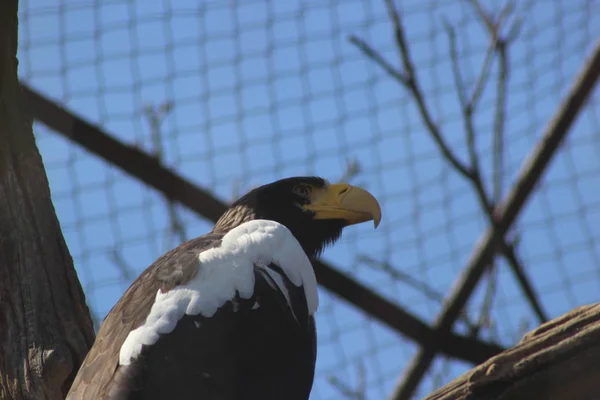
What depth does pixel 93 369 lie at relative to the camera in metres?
3.02

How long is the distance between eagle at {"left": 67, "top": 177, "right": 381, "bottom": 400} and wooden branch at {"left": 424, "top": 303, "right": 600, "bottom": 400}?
59 cm

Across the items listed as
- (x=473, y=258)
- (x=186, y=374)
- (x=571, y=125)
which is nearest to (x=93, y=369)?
(x=186, y=374)

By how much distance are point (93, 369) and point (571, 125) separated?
2.29 meters

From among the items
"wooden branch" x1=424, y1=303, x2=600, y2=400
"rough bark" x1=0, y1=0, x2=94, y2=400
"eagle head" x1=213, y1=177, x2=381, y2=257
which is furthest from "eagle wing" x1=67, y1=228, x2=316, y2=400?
"eagle head" x1=213, y1=177, x2=381, y2=257

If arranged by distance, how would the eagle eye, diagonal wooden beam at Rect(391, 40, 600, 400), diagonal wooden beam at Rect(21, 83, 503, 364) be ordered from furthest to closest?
the eagle eye < diagonal wooden beam at Rect(391, 40, 600, 400) < diagonal wooden beam at Rect(21, 83, 503, 364)

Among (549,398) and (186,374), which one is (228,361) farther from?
(549,398)

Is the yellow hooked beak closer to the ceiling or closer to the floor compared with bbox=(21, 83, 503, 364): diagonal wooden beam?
closer to the ceiling

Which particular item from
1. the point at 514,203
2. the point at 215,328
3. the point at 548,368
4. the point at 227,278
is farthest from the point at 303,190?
the point at 548,368

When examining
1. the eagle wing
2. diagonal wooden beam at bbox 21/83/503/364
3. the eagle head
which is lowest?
the eagle wing

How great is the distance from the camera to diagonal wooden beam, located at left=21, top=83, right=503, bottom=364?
410cm

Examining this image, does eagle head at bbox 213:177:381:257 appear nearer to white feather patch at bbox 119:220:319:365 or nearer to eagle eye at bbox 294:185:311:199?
eagle eye at bbox 294:185:311:199

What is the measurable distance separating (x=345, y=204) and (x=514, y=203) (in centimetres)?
69

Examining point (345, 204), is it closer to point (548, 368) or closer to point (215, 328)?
point (215, 328)

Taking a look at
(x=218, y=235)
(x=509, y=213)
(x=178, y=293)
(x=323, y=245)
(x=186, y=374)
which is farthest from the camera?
(x=323, y=245)
